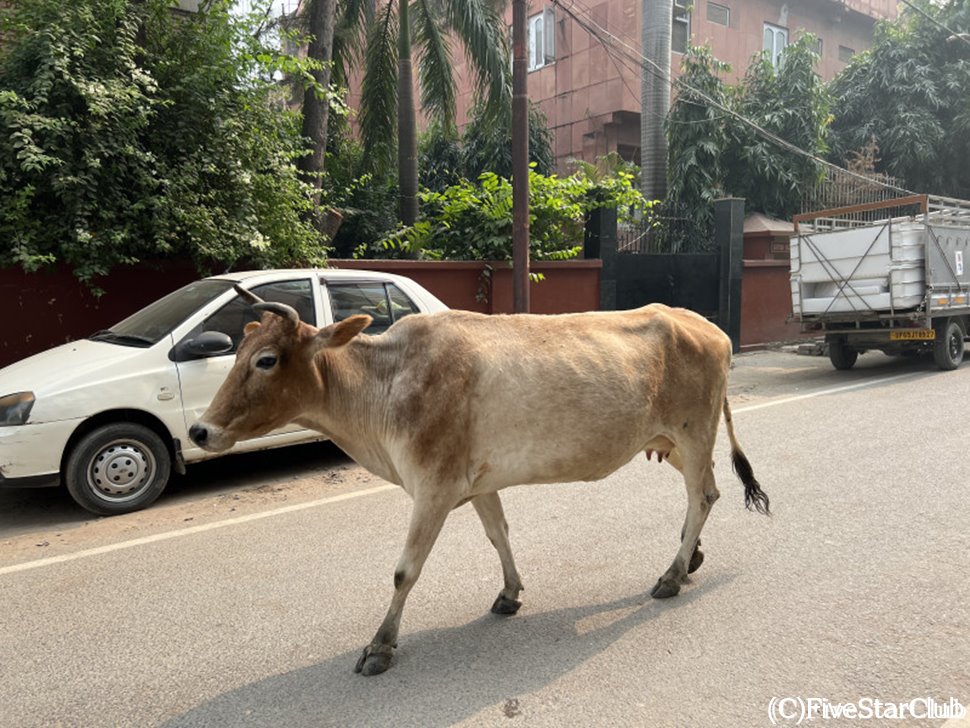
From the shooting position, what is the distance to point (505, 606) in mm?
3688

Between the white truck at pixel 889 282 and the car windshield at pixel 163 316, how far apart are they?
9846 millimetres

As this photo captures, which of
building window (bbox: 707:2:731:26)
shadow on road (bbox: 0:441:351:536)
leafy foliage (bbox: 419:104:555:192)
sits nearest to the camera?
shadow on road (bbox: 0:441:351:536)

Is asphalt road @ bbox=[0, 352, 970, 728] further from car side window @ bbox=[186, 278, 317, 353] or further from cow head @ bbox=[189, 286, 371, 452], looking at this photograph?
car side window @ bbox=[186, 278, 317, 353]

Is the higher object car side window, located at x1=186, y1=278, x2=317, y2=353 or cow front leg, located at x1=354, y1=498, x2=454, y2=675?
car side window, located at x1=186, y1=278, x2=317, y2=353

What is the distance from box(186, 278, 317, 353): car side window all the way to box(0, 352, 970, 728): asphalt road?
1348mm

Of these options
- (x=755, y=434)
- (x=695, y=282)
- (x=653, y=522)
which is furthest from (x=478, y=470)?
(x=695, y=282)

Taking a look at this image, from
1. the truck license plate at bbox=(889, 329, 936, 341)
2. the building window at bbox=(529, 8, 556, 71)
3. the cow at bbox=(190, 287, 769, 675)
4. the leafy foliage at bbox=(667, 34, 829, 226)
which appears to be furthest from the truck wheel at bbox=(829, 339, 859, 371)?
the building window at bbox=(529, 8, 556, 71)

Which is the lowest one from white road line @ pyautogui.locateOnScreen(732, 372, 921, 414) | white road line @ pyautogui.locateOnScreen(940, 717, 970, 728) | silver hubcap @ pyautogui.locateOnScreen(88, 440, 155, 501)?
white road line @ pyautogui.locateOnScreen(732, 372, 921, 414)

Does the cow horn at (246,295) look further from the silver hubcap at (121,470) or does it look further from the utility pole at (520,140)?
the utility pole at (520,140)

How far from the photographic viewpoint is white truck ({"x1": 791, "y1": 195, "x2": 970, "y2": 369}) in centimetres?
1128

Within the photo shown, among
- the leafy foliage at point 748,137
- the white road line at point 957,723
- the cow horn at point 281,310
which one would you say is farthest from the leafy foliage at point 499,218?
the white road line at point 957,723

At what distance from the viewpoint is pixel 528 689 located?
119 inches

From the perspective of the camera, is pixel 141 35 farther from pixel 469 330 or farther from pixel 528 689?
pixel 528 689

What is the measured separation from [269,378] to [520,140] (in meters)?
7.88
